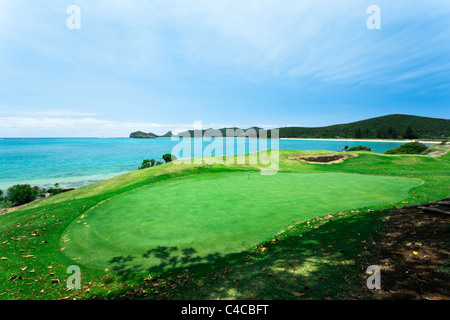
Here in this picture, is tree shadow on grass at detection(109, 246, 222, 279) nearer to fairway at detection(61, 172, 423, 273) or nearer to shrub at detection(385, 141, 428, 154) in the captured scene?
fairway at detection(61, 172, 423, 273)

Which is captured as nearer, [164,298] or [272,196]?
[164,298]

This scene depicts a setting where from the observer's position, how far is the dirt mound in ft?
82.5

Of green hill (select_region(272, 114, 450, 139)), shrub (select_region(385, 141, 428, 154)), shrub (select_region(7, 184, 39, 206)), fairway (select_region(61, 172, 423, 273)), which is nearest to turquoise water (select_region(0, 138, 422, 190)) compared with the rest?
shrub (select_region(7, 184, 39, 206))

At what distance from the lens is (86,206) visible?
9.55 metres

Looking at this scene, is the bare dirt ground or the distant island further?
the distant island

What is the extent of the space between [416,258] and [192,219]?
21.1 ft

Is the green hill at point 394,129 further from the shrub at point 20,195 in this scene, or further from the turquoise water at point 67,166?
the shrub at point 20,195

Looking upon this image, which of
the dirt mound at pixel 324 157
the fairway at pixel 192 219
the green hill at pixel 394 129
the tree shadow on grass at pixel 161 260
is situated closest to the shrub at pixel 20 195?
the fairway at pixel 192 219

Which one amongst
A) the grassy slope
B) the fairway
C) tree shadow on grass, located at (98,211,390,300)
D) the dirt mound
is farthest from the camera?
the dirt mound

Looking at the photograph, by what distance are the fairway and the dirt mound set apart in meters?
12.6
